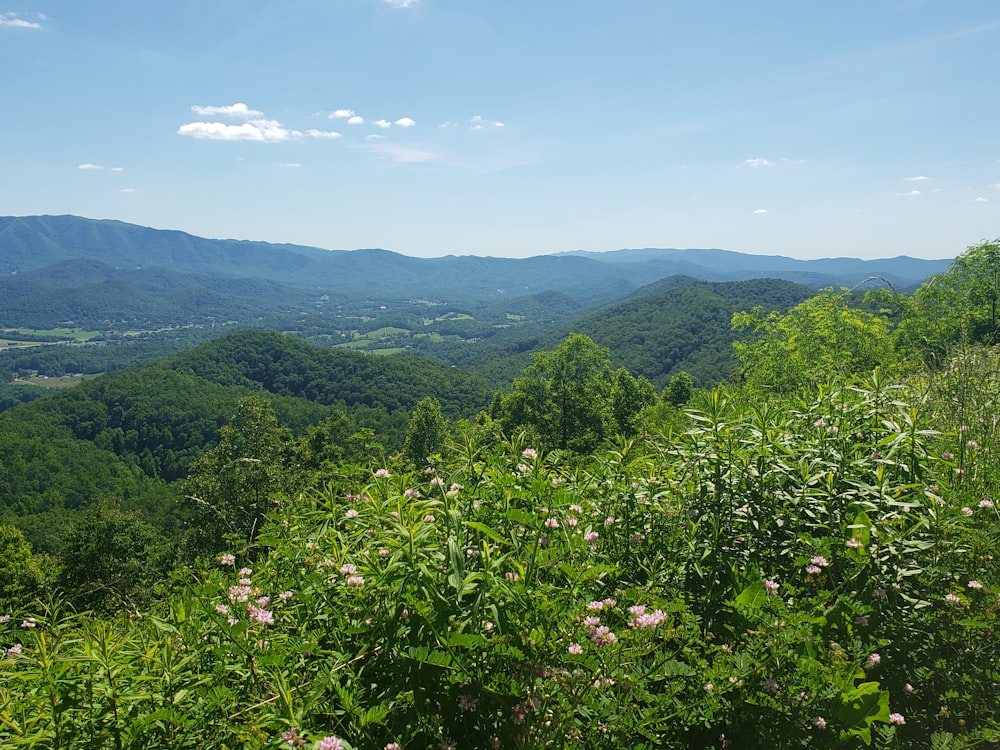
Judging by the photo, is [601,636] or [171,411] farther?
[171,411]

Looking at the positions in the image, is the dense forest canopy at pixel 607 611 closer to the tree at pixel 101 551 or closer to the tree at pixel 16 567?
the tree at pixel 16 567

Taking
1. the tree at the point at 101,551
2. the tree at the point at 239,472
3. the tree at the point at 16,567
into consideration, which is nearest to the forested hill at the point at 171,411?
the tree at the point at 16,567

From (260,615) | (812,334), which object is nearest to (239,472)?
(260,615)

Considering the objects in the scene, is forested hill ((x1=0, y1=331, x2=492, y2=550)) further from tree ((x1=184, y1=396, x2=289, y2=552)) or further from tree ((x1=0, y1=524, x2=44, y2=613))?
tree ((x1=184, y1=396, x2=289, y2=552))

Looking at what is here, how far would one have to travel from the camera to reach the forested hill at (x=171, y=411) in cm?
5441

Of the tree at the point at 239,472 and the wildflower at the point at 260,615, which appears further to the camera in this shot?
the tree at the point at 239,472

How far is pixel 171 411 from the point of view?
250 feet

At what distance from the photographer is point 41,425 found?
7050cm

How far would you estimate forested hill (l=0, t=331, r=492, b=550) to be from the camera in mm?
54406

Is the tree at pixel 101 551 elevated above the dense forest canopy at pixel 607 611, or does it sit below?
below

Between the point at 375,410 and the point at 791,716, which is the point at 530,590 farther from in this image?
the point at 375,410

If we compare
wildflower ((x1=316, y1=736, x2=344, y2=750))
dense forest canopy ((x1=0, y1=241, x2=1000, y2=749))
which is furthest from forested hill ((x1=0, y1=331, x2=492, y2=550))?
wildflower ((x1=316, y1=736, x2=344, y2=750))

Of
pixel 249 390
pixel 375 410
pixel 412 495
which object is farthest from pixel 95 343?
pixel 412 495

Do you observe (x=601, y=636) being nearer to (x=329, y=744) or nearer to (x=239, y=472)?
(x=329, y=744)
